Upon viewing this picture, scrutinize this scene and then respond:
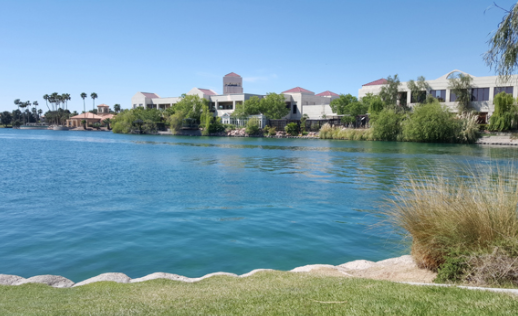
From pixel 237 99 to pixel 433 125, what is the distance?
61.0 meters

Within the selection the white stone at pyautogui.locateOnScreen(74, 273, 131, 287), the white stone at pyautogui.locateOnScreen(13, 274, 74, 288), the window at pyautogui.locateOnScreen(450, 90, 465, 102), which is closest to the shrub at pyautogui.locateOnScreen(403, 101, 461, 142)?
the window at pyautogui.locateOnScreen(450, 90, 465, 102)

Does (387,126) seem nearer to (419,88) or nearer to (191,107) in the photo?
(419,88)

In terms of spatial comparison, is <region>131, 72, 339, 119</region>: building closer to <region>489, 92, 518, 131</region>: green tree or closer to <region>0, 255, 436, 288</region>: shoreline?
<region>489, 92, 518, 131</region>: green tree

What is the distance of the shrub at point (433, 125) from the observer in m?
62.0

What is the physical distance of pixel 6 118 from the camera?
180125 millimetres

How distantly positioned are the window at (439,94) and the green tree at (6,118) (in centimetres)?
18261

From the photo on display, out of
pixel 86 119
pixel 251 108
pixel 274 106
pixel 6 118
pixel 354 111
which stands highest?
pixel 274 106

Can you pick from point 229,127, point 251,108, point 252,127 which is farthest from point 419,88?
point 229,127

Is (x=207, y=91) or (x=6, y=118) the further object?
(x=6, y=118)

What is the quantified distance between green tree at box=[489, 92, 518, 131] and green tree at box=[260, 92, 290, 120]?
49282mm

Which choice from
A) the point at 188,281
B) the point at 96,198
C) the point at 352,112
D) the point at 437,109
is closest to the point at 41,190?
the point at 96,198

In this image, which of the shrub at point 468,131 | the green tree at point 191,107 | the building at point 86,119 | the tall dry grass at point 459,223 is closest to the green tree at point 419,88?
the shrub at point 468,131

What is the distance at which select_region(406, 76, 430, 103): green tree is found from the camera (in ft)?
247

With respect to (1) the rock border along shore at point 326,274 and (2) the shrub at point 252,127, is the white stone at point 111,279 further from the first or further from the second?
(2) the shrub at point 252,127
